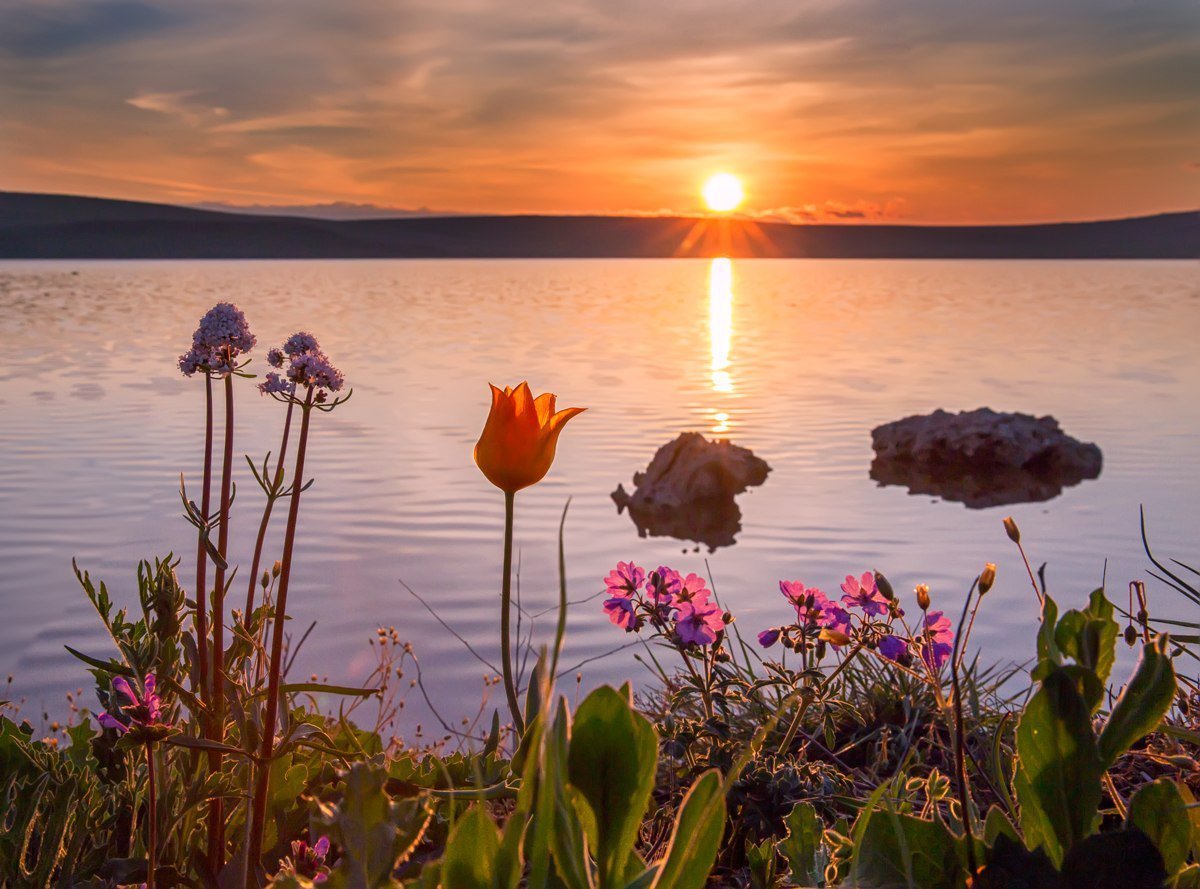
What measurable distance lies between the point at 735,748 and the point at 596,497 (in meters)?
6.74

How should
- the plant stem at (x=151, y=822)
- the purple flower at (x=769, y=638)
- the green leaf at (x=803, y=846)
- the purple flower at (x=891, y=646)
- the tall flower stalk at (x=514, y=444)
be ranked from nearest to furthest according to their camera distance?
the green leaf at (x=803, y=846) < the plant stem at (x=151, y=822) < the tall flower stalk at (x=514, y=444) < the purple flower at (x=891, y=646) < the purple flower at (x=769, y=638)

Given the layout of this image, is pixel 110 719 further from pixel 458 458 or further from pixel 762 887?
pixel 458 458

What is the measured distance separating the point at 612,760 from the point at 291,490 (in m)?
0.98

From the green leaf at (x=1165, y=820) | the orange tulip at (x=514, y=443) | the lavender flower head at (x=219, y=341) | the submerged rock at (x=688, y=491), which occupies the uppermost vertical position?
the lavender flower head at (x=219, y=341)

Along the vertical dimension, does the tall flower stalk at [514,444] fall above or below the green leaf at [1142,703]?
above

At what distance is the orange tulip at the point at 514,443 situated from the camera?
1.90 meters

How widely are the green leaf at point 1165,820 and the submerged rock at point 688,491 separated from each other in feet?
24.0

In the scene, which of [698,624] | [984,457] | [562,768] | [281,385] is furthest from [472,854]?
[984,457]

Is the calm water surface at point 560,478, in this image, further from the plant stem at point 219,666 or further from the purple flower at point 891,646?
the plant stem at point 219,666

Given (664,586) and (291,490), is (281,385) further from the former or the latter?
(664,586)

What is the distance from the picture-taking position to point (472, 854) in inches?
32.3

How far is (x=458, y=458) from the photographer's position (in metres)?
11.4

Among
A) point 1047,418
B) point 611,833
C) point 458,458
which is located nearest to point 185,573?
point 458,458

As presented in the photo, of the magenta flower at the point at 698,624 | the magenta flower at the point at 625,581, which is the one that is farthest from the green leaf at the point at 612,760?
the magenta flower at the point at 625,581
